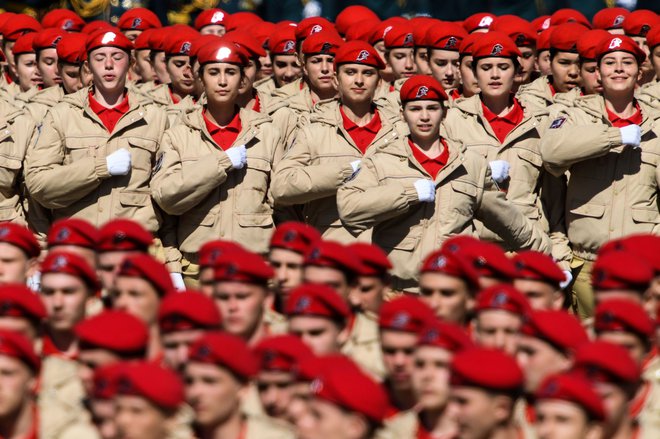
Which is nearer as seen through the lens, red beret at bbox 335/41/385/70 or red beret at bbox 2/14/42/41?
red beret at bbox 335/41/385/70

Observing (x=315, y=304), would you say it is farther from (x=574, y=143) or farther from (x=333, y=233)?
(x=574, y=143)

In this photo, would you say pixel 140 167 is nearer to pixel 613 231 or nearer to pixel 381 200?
pixel 381 200

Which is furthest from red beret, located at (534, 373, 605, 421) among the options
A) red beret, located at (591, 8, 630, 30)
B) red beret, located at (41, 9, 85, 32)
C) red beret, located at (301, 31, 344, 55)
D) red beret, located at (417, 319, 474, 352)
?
red beret, located at (41, 9, 85, 32)

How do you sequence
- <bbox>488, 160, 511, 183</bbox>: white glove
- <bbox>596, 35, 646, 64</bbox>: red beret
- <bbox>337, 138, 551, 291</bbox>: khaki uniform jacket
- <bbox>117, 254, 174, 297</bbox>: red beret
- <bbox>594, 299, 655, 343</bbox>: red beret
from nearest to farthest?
1. <bbox>594, 299, 655, 343</bbox>: red beret
2. <bbox>117, 254, 174, 297</bbox>: red beret
3. <bbox>337, 138, 551, 291</bbox>: khaki uniform jacket
4. <bbox>488, 160, 511, 183</bbox>: white glove
5. <bbox>596, 35, 646, 64</bbox>: red beret

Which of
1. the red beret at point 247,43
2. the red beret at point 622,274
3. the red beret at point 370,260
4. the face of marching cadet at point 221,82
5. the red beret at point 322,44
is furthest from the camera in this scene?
the red beret at point 322,44

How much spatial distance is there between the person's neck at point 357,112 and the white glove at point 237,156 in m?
1.09

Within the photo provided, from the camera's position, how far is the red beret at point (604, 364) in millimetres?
10883

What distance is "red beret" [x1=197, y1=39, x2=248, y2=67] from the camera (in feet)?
53.9

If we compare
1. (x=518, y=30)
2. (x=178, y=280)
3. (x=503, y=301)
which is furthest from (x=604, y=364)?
(x=518, y=30)

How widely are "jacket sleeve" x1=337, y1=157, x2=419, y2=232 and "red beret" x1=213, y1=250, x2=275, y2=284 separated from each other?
2.00m

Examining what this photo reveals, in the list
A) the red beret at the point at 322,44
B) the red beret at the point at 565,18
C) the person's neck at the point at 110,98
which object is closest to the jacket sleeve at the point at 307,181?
the person's neck at the point at 110,98

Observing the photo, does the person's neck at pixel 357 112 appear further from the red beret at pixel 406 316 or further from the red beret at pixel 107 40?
the red beret at pixel 406 316

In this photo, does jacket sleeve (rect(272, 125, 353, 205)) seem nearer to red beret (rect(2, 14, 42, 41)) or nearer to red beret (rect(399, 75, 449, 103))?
red beret (rect(399, 75, 449, 103))

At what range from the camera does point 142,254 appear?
13.5 metres
